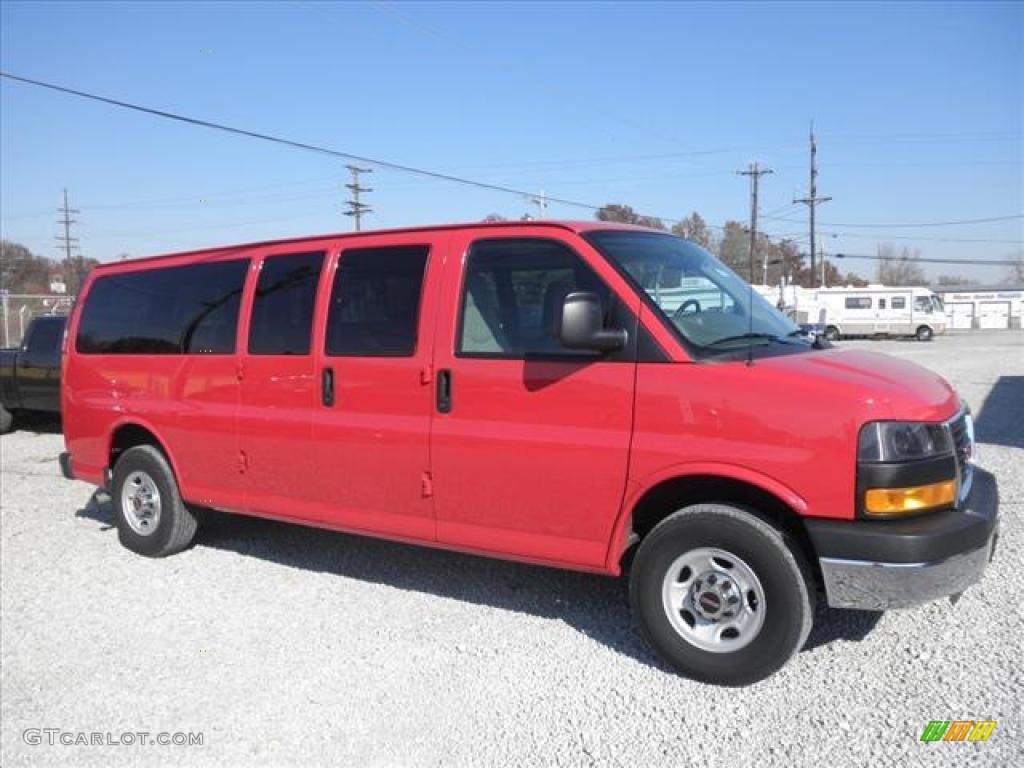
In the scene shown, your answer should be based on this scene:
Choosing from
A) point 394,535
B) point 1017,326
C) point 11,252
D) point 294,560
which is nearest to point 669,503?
point 394,535

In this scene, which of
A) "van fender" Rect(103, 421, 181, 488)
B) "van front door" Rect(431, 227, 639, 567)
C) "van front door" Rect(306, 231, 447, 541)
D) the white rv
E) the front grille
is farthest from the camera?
the white rv

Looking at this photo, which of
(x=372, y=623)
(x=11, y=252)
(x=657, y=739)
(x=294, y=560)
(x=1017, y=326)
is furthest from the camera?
(x=11, y=252)

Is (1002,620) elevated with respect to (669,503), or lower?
lower

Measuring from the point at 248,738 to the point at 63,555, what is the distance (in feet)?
11.8

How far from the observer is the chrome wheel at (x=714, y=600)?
3703mm

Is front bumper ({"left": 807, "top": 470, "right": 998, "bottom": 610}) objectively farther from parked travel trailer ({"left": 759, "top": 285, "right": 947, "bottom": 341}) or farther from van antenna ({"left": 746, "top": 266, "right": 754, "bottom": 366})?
parked travel trailer ({"left": 759, "top": 285, "right": 947, "bottom": 341})

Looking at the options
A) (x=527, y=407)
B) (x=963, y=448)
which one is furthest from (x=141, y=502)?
(x=963, y=448)

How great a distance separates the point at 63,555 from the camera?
6305mm

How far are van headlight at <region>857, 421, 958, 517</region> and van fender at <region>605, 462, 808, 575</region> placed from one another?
28 cm

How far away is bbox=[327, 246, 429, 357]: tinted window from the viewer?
15.1ft

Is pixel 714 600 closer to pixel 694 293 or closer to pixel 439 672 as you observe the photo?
pixel 439 672

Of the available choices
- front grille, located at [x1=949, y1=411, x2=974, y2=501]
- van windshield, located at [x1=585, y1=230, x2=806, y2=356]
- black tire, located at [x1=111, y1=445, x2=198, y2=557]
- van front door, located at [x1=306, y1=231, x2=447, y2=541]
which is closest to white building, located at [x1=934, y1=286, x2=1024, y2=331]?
van windshield, located at [x1=585, y1=230, x2=806, y2=356]

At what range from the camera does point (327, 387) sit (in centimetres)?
489

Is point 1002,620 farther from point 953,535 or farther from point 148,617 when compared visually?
point 148,617
